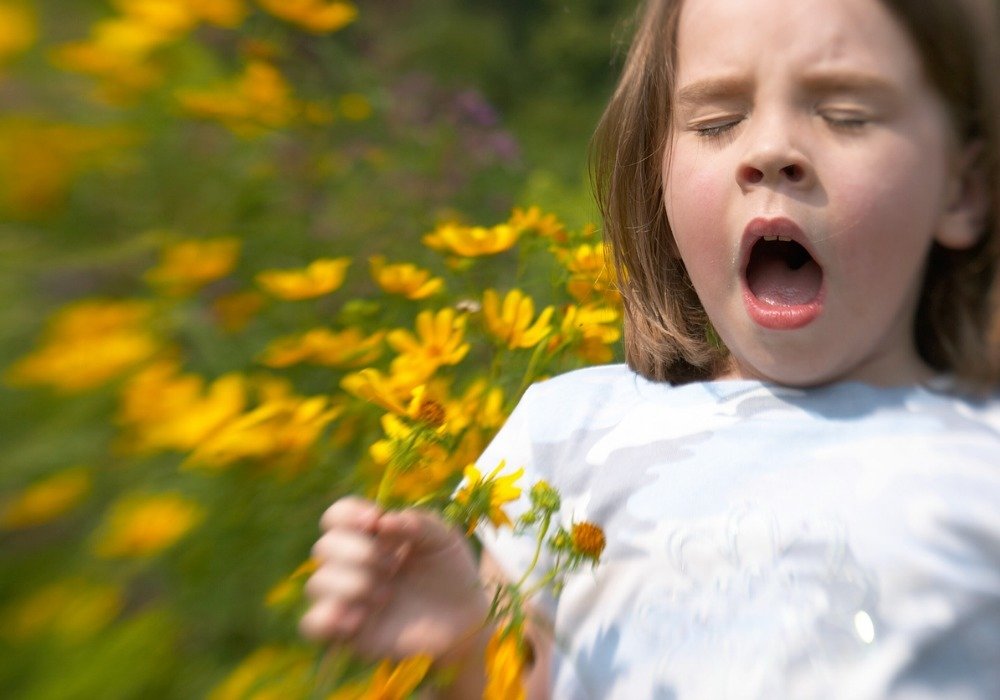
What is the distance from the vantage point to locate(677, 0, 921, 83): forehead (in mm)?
793

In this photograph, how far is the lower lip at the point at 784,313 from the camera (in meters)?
0.80

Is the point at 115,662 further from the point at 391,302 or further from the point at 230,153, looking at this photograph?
the point at 230,153

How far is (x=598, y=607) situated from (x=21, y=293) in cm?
53

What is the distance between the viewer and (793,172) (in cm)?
79

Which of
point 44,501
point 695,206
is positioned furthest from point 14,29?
point 695,206

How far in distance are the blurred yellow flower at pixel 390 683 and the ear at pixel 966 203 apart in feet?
1.87

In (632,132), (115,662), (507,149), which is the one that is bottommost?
(507,149)

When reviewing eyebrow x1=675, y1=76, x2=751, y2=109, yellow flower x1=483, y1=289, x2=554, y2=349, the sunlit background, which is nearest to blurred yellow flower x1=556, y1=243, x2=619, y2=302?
the sunlit background

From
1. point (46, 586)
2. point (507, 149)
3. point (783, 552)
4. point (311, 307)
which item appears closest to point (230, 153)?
point (311, 307)

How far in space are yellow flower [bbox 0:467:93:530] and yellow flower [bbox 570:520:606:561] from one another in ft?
1.21

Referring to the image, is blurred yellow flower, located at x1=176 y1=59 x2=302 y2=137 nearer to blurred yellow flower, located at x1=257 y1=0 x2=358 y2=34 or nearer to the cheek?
blurred yellow flower, located at x1=257 y1=0 x2=358 y2=34

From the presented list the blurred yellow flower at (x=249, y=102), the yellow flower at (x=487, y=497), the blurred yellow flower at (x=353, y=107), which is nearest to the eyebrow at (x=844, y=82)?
the yellow flower at (x=487, y=497)

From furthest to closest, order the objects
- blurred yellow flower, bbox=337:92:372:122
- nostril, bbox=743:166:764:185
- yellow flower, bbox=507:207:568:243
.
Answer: blurred yellow flower, bbox=337:92:372:122
yellow flower, bbox=507:207:568:243
nostril, bbox=743:166:764:185

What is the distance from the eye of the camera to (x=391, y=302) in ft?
4.13
